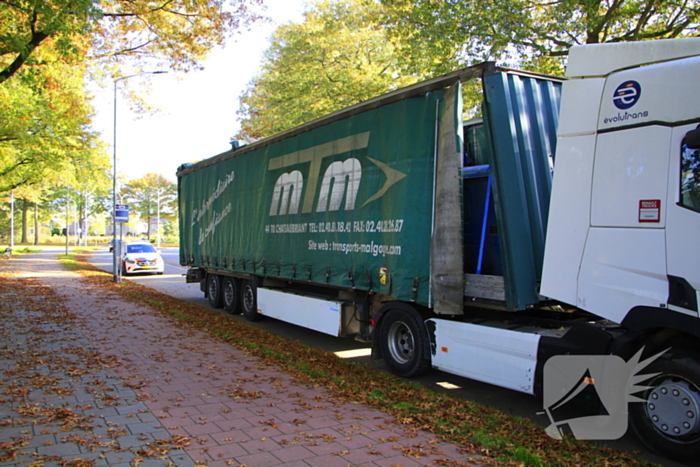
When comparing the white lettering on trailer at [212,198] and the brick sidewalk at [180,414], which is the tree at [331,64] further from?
the brick sidewalk at [180,414]

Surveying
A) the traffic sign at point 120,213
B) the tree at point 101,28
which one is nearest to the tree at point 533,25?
the tree at point 101,28

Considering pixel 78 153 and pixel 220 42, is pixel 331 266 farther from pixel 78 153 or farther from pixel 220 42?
pixel 78 153

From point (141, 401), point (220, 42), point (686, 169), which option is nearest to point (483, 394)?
point (686, 169)

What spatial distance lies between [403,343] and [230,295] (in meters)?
7.03

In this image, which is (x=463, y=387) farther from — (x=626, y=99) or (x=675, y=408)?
(x=626, y=99)

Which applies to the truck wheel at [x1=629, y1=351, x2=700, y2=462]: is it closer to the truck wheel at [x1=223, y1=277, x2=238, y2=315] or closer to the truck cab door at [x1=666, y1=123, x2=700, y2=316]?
the truck cab door at [x1=666, y1=123, x2=700, y2=316]

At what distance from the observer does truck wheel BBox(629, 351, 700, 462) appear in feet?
13.0

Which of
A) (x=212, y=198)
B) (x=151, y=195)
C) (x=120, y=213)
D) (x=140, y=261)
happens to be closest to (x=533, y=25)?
(x=212, y=198)

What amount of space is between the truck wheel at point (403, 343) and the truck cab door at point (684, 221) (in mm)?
2887

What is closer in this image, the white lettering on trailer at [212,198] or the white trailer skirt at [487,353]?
the white trailer skirt at [487,353]

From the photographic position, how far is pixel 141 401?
5.46 metres

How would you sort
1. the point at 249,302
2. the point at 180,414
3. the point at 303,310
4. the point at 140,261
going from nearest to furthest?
1. the point at 180,414
2. the point at 303,310
3. the point at 249,302
4. the point at 140,261

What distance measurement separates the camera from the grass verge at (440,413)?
13.7 feet

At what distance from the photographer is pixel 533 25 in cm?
1313
